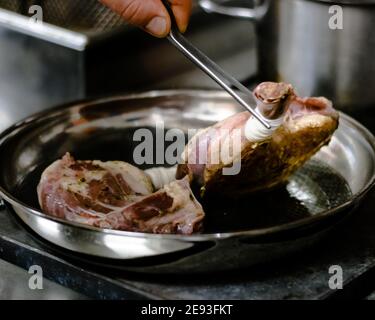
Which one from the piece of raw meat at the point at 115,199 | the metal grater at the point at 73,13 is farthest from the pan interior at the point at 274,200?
the metal grater at the point at 73,13

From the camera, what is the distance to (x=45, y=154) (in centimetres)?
180

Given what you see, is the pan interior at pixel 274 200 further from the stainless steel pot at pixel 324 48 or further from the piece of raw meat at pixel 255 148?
the stainless steel pot at pixel 324 48

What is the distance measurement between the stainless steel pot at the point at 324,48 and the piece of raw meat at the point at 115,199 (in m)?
0.62

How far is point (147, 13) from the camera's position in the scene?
146 cm

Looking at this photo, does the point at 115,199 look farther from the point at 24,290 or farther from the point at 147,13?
the point at 147,13

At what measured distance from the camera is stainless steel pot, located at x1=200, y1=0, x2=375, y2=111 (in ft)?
6.23

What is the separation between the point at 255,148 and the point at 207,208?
0.16 meters

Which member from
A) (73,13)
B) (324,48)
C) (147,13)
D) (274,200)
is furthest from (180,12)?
(73,13)

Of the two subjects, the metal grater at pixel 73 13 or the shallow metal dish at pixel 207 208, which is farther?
the metal grater at pixel 73 13

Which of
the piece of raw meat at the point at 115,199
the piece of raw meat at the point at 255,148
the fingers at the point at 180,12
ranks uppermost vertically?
the fingers at the point at 180,12

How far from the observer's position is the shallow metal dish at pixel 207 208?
1.30m

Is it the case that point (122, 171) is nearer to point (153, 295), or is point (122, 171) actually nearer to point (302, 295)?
point (153, 295)
